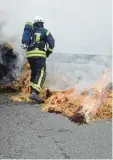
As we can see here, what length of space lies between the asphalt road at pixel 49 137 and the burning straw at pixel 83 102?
23 centimetres

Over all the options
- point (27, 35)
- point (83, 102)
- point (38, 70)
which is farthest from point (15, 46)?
point (83, 102)

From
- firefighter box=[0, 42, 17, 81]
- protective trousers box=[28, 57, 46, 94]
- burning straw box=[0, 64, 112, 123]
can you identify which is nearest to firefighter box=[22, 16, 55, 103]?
protective trousers box=[28, 57, 46, 94]

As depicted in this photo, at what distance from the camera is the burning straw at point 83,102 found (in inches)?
297

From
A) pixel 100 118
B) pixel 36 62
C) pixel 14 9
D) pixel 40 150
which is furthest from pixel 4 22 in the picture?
pixel 40 150

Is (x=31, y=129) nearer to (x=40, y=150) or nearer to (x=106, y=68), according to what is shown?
(x=40, y=150)

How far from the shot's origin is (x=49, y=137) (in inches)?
257

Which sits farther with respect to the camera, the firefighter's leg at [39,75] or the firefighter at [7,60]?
the firefighter at [7,60]

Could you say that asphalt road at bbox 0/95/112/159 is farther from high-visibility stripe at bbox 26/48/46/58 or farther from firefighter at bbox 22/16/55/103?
high-visibility stripe at bbox 26/48/46/58

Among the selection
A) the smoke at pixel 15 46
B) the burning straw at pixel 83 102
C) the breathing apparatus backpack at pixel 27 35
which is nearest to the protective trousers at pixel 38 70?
the burning straw at pixel 83 102

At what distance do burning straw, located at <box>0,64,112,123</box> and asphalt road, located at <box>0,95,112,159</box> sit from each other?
0.77 feet

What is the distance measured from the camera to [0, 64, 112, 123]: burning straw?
24.8 ft

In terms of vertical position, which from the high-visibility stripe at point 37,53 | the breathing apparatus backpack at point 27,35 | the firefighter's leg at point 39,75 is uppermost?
the breathing apparatus backpack at point 27,35

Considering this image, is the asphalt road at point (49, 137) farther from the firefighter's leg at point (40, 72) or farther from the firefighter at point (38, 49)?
the firefighter at point (38, 49)

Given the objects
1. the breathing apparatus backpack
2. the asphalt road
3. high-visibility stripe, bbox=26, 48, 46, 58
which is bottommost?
the asphalt road
